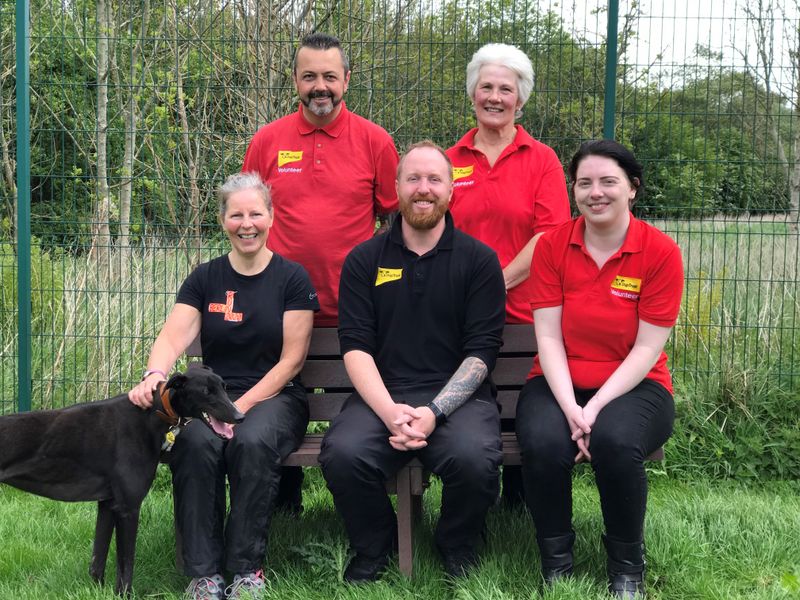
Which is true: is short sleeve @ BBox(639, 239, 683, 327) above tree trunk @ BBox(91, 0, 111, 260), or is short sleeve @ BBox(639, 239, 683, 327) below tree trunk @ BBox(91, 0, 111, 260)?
below

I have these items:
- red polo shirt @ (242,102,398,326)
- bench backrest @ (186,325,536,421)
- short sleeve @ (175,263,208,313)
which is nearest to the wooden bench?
bench backrest @ (186,325,536,421)

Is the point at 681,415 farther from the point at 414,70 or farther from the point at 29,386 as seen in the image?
the point at 29,386

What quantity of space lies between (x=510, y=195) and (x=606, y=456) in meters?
1.37

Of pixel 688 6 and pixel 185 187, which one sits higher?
pixel 688 6

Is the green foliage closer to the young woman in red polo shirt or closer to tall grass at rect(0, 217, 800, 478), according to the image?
tall grass at rect(0, 217, 800, 478)

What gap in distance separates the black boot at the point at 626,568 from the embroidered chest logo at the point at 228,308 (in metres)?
1.85

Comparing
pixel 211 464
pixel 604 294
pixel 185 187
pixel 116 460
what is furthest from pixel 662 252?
pixel 185 187

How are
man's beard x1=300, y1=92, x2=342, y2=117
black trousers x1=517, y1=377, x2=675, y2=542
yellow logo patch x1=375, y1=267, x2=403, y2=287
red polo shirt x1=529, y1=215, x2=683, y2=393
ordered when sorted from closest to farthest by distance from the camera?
1. black trousers x1=517, y1=377, x2=675, y2=542
2. red polo shirt x1=529, y1=215, x2=683, y2=393
3. yellow logo patch x1=375, y1=267, x2=403, y2=287
4. man's beard x1=300, y1=92, x2=342, y2=117

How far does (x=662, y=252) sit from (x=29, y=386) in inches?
165

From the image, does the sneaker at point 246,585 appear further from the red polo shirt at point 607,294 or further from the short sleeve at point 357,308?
the red polo shirt at point 607,294

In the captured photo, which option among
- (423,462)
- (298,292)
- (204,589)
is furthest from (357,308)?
(204,589)

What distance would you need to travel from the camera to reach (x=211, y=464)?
3686 mm

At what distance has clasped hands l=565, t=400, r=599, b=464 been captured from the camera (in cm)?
357

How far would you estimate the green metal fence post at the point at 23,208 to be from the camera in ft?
18.3
